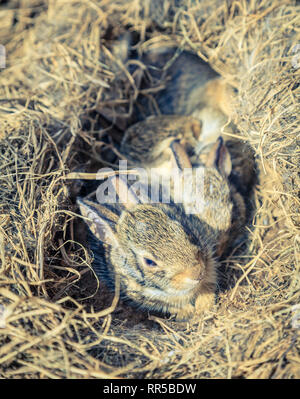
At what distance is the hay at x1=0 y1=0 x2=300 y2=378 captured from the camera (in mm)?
2269

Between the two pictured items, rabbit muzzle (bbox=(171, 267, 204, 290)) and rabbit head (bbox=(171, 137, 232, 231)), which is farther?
rabbit head (bbox=(171, 137, 232, 231))

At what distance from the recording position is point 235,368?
2.23 meters

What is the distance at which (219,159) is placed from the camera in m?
3.42

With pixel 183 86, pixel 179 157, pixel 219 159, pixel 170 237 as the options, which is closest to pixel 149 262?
pixel 170 237

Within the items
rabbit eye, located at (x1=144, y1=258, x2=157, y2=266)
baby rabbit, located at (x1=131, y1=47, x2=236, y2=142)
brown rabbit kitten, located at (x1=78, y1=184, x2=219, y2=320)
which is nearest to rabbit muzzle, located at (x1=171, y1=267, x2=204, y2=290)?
brown rabbit kitten, located at (x1=78, y1=184, x2=219, y2=320)

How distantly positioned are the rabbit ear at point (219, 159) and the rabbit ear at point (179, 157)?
20 centimetres

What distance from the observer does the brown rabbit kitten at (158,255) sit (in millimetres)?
2783

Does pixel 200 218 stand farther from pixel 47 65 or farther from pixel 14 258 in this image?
Result: pixel 47 65

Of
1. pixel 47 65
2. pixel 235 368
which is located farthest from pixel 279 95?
pixel 47 65

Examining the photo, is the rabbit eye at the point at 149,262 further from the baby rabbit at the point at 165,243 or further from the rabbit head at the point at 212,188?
the rabbit head at the point at 212,188

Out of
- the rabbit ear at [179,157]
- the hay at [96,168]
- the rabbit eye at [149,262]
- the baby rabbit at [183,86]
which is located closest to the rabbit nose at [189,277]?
the rabbit eye at [149,262]

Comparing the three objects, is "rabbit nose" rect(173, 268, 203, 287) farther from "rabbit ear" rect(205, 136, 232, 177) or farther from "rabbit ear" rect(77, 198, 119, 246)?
"rabbit ear" rect(205, 136, 232, 177)

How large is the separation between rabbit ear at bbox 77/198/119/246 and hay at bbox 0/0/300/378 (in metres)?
0.15
